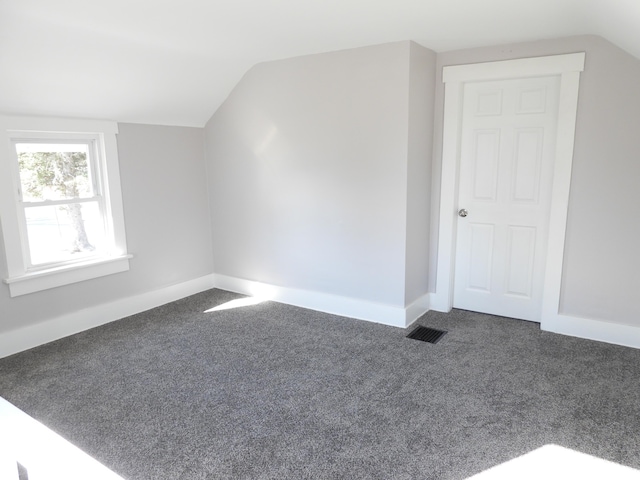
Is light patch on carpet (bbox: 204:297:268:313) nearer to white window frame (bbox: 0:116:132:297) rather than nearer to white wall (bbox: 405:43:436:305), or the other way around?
white window frame (bbox: 0:116:132:297)

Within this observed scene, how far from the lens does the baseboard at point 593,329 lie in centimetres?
321

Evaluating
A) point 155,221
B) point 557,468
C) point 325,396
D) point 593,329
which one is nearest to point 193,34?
point 155,221

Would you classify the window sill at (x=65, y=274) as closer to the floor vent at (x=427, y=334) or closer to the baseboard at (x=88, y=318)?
the baseboard at (x=88, y=318)

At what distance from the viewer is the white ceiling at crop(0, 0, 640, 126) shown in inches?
101

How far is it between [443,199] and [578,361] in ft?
5.17

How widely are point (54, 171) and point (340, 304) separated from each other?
2.58m

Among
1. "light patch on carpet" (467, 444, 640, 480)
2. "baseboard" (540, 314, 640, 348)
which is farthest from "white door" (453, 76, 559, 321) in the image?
"light patch on carpet" (467, 444, 640, 480)

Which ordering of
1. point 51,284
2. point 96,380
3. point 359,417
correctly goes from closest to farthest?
point 359,417 → point 96,380 → point 51,284

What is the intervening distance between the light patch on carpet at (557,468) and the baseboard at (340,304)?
1596 millimetres

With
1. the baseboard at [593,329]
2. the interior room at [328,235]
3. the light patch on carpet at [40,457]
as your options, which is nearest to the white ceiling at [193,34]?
the interior room at [328,235]

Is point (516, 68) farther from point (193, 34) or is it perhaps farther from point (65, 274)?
point (65, 274)

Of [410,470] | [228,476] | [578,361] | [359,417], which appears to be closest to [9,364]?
[228,476]

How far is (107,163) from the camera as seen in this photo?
3828mm

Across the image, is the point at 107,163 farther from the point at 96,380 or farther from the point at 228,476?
the point at 228,476
